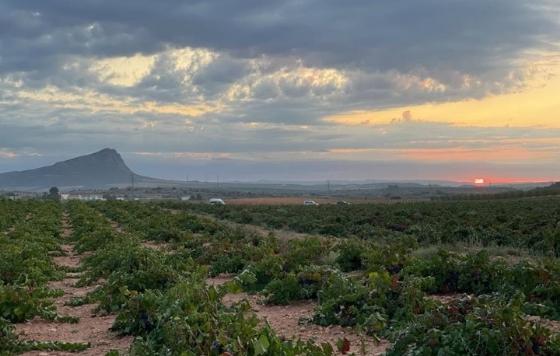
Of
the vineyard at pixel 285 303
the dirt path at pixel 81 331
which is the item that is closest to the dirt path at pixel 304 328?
the vineyard at pixel 285 303

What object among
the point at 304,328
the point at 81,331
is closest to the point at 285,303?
the point at 304,328

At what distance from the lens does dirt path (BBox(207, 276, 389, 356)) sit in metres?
7.66

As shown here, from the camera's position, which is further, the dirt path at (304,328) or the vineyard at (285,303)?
the dirt path at (304,328)

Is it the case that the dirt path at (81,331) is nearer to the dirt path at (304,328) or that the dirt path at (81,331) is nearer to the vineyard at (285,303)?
the vineyard at (285,303)

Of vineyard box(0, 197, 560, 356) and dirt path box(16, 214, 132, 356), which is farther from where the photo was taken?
dirt path box(16, 214, 132, 356)

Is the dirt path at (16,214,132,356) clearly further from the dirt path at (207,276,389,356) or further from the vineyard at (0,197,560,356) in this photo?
the dirt path at (207,276,389,356)

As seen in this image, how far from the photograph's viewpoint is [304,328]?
9.09m

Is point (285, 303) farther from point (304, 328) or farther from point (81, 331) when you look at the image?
point (81, 331)

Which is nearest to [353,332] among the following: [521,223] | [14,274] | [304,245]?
[304,245]

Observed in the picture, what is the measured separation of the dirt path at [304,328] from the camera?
7.66 m

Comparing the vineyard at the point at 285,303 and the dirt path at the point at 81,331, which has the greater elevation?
the vineyard at the point at 285,303

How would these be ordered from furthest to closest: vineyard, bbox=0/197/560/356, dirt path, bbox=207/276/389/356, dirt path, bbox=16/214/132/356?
dirt path, bbox=16/214/132/356
dirt path, bbox=207/276/389/356
vineyard, bbox=0/197/560/356

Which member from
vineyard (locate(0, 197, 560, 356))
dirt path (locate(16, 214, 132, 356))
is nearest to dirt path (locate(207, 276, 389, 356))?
vineyard (locate(0, 197, 560, 356))

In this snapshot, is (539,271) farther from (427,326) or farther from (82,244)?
(82,244)
